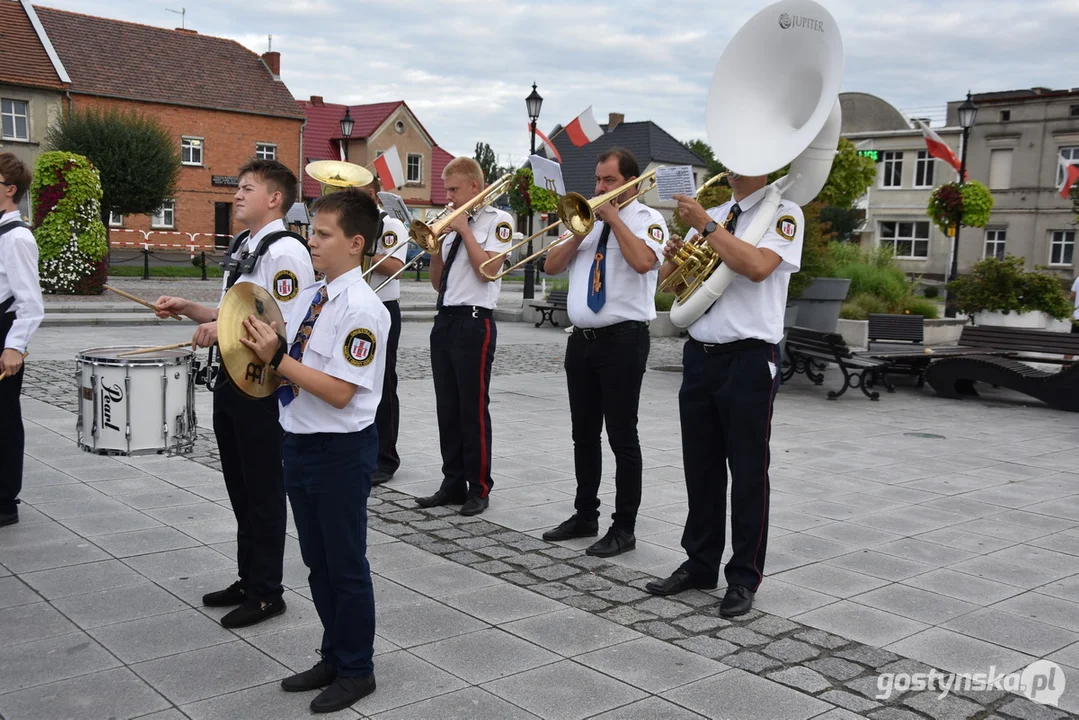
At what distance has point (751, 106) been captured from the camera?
482cm

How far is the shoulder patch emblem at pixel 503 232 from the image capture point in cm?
639

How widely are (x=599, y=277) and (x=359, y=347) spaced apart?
2249 mm

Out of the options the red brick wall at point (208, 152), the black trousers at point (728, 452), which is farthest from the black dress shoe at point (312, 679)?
the red brick wall at point (208, 152)

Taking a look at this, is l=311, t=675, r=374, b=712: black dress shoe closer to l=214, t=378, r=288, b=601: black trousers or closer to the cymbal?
l=214, t=378, r=288, b=601: black trousers

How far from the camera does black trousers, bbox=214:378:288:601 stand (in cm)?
427

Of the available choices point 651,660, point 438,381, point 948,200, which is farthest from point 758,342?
point 948,200

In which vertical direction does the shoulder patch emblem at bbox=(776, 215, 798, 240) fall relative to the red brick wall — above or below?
below

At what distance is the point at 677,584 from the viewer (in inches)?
191

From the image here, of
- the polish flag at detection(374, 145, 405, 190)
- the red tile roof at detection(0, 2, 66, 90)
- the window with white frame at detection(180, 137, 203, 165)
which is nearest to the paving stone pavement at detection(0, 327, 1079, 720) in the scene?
the polish flag at detection(374, 145, 405, 190)

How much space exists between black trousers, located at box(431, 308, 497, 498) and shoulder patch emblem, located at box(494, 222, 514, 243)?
0.54 metres

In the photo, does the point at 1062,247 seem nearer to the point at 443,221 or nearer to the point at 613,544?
the point at 443,221

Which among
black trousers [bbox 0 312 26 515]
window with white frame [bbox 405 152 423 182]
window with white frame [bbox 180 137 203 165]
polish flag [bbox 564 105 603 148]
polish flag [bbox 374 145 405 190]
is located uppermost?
window with white frame [bbox 405 152 423 182]

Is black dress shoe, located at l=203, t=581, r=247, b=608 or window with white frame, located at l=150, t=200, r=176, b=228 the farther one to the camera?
window with white frame, located at l=150, t=200, r=176, b=228

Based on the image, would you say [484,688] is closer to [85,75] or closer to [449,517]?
[449,517]
